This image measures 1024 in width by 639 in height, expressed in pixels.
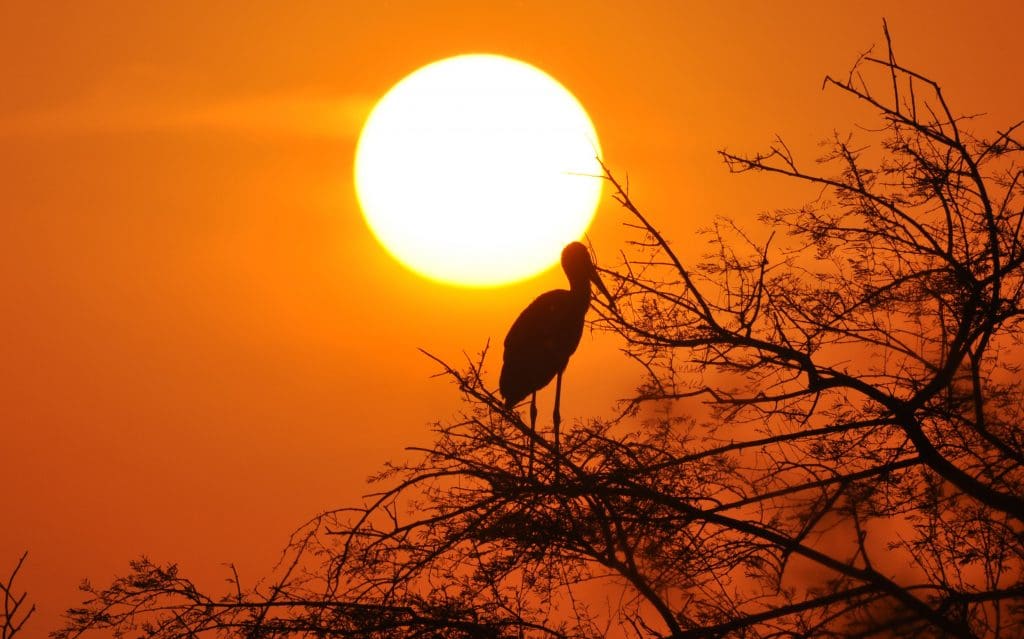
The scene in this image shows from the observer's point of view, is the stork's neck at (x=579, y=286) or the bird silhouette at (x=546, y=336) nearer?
the bird silhouette at (x=546, y=336)

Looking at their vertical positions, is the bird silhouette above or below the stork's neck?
below

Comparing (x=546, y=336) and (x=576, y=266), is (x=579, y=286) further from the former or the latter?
(x=546, y=336)

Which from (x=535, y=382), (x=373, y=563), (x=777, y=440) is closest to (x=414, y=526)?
(x=373, y=563)

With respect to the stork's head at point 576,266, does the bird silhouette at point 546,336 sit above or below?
below

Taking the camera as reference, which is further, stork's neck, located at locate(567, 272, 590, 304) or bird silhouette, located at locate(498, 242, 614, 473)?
stork's neck, located at locate(567, 272, 590, 304)

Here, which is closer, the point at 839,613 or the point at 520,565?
the point at 839,613

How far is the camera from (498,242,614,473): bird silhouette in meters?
9.28

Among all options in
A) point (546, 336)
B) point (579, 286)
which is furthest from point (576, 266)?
point (546, 336)

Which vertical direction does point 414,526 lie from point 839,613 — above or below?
above

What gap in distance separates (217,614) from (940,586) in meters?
3.54

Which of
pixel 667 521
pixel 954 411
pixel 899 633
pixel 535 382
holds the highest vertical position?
pixel 535 382

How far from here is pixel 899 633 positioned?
5.12 meters

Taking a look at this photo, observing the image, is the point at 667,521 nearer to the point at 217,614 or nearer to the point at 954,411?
the point at 954,411

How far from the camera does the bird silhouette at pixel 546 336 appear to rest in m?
9.28
